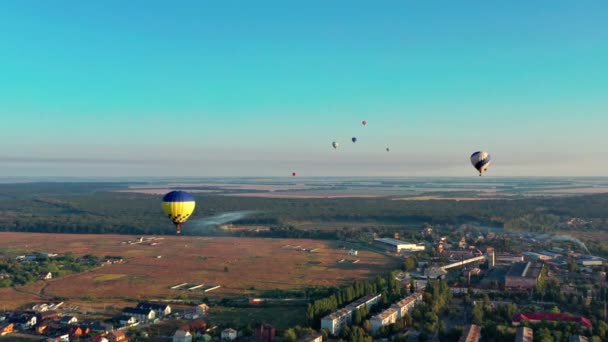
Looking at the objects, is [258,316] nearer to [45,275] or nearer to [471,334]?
[471,334]

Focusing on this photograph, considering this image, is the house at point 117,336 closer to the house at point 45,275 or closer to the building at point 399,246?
the house at point 45,275

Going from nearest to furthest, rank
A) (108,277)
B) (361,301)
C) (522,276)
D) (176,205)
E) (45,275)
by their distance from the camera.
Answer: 1. (176,205)
2. (361,301)
3. (522,276)
4. (45,275)
5. (108,277)

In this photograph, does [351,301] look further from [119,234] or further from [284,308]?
[119,234]

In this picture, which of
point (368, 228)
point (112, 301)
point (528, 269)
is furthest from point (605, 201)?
point (112, 301)

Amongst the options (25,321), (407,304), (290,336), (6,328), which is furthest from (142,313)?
Result: (407,304)

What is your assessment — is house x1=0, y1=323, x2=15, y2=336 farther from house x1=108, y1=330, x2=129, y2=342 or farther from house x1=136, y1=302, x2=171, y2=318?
house x1=136, y1=302, x2=171, y2=318

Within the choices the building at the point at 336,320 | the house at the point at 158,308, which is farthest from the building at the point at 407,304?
the house at the point at 158,308

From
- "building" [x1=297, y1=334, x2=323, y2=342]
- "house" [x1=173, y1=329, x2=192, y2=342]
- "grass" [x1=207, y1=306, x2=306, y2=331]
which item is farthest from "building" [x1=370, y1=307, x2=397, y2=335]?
"house" [x1=173, y1=329, x2=192, y2=342]
